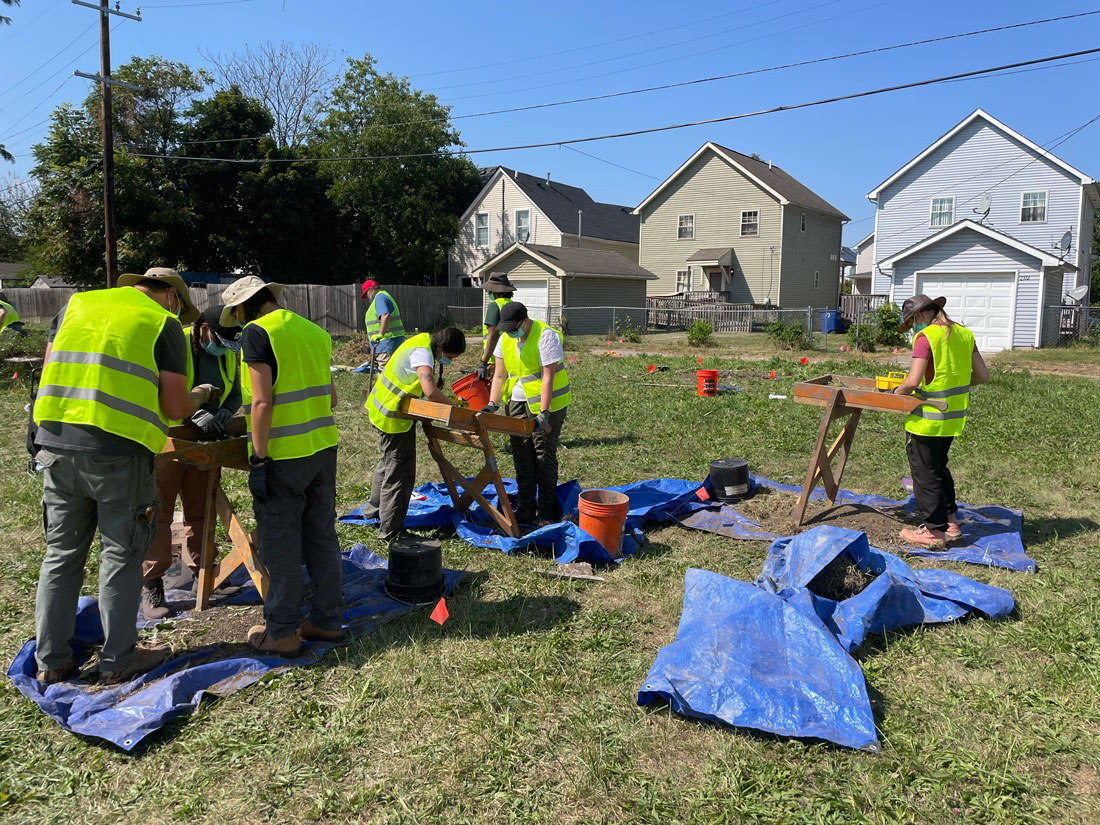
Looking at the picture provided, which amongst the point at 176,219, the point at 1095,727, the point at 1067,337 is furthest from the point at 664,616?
the point at 176,219

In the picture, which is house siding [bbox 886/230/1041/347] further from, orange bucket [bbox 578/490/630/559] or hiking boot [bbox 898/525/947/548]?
orange bucket [bbox 578/490/630/559]

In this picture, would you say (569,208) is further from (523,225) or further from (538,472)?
(538,472)

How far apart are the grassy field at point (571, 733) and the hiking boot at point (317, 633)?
13 cm

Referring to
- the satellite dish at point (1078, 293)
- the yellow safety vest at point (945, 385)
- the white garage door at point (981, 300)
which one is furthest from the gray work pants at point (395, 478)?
the satellite dish at point (1078, 293)

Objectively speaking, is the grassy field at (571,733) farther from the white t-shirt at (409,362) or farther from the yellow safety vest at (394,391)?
the white t-shirt at (409,362)

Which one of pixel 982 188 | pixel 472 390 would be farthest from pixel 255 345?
pixel 982 188

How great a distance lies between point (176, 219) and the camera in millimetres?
29422

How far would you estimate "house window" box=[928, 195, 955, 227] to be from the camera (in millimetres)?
29219

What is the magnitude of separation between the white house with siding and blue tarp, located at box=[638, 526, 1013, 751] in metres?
20.8

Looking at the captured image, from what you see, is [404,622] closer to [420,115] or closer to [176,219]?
[176,219]

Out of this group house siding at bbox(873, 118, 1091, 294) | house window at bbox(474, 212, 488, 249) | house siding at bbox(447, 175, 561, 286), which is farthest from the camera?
house window at bbox(474, 212, 488, 249)

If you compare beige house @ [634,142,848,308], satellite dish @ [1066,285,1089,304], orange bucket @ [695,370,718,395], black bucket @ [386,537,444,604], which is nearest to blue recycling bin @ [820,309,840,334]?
beige house @ [634,142,848,308]

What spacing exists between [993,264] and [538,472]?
69.1ft

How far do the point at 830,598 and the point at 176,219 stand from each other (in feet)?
103
